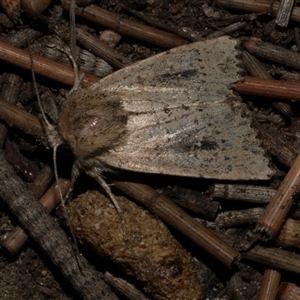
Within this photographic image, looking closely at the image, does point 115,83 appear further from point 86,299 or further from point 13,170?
point 86,299

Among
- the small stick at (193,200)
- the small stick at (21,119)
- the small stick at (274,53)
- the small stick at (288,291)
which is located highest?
the small stick at (274,53)

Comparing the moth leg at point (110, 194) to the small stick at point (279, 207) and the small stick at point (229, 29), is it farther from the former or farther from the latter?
the small stick at point (229, 29)

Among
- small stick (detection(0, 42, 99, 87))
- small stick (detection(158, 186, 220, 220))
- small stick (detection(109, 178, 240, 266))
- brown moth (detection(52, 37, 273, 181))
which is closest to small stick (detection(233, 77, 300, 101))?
brown moth (detection(52, 37, 273, 181))

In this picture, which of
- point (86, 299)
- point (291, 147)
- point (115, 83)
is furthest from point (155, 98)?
point (86, 299)

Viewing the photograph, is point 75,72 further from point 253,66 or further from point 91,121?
point 253,66

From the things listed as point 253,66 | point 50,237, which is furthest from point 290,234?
point 50,237

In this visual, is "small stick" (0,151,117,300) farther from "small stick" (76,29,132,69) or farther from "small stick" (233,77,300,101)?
"small stick" (233,77,300,101)

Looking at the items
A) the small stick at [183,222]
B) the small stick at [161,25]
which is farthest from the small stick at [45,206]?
the small stick at [161,25]
